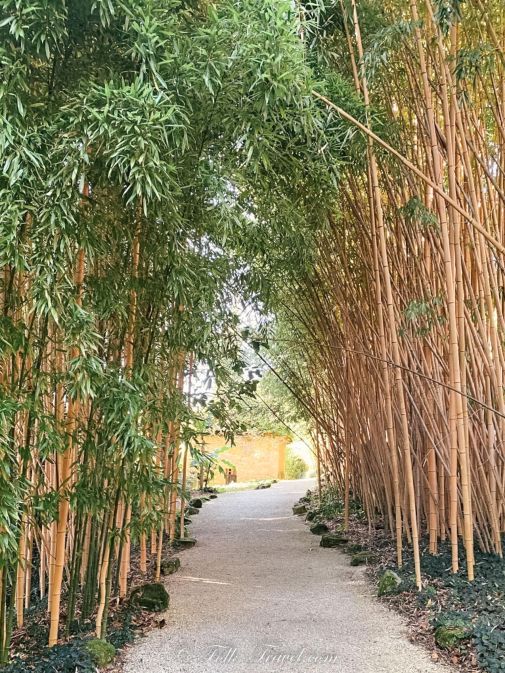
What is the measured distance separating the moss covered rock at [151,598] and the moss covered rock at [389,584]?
3.93 ft

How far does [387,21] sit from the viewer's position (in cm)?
304

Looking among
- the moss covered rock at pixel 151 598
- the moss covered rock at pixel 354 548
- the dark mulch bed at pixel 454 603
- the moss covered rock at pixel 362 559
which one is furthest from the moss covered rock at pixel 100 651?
the moss covered rock at pixel 354 548

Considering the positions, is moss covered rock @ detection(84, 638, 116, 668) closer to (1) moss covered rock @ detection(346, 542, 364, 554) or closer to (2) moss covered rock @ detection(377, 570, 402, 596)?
(2) moss covered rock @ detection(377, 570, 402, 596)

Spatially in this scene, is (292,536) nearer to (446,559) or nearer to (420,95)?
(446,559)

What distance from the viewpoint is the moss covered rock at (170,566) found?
12.6ft

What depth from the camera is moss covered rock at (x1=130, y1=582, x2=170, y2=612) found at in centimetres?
301

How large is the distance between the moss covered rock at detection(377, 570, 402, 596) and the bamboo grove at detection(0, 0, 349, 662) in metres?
1.45

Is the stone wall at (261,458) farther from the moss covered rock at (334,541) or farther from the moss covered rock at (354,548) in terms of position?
the moss covered rock at (354,548)

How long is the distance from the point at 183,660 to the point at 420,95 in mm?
3094

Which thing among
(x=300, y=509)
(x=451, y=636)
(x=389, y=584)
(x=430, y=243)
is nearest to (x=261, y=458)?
(x=300, y=509)

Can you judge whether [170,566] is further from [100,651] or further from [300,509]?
[300,509]

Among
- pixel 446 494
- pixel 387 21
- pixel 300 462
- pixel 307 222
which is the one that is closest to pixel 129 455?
pixel 307 222

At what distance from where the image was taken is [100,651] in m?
2.29

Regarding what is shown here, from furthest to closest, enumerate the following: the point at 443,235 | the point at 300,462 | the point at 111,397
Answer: the point at 300,462
the point at 443,235
the point at 111,397
